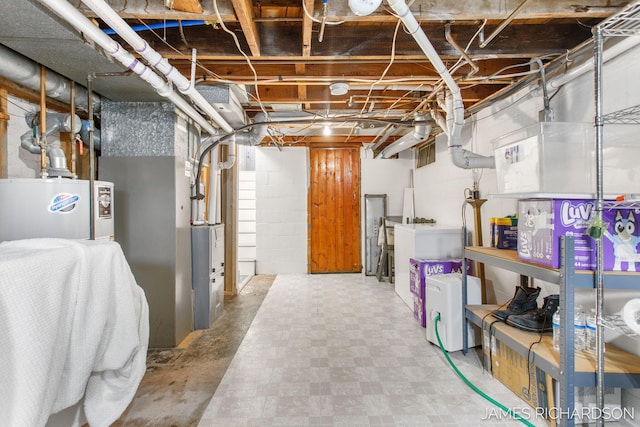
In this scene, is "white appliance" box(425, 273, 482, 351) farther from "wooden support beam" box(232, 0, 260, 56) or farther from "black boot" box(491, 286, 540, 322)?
"wooden support beam" box(232, 0, 260, 56)

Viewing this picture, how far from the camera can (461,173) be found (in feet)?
11.3

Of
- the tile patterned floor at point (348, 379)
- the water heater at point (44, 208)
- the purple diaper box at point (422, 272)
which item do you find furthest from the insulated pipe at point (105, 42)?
the purple diaper box at point (422, 272)

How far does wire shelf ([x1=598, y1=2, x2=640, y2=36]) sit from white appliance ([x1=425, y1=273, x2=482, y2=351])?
1796 millimetres

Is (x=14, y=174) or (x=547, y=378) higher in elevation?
(x=14, y=174)

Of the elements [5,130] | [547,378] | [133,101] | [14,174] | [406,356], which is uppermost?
[133,101]

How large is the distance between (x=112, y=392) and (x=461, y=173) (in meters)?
3.60

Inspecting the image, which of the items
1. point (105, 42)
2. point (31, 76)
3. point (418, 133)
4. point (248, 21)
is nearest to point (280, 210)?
point (418, 133)

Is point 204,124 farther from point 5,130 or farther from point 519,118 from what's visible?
point 519,118

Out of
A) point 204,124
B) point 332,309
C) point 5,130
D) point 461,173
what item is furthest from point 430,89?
point 5,130

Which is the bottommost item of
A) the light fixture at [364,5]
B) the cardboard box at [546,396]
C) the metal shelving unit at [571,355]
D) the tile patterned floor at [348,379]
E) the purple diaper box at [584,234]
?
the tile patterned floor at [348,379]

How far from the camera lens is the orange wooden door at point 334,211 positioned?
5.62m

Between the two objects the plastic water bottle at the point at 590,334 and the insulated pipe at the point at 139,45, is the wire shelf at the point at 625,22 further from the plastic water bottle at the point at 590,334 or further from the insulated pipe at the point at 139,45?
the insulated pipe at the point at 139,45

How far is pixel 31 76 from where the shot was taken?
1.97 meters

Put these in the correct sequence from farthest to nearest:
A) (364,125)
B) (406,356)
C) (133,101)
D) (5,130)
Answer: (364,125) → (133,101) → (406,356) → (5,130)
